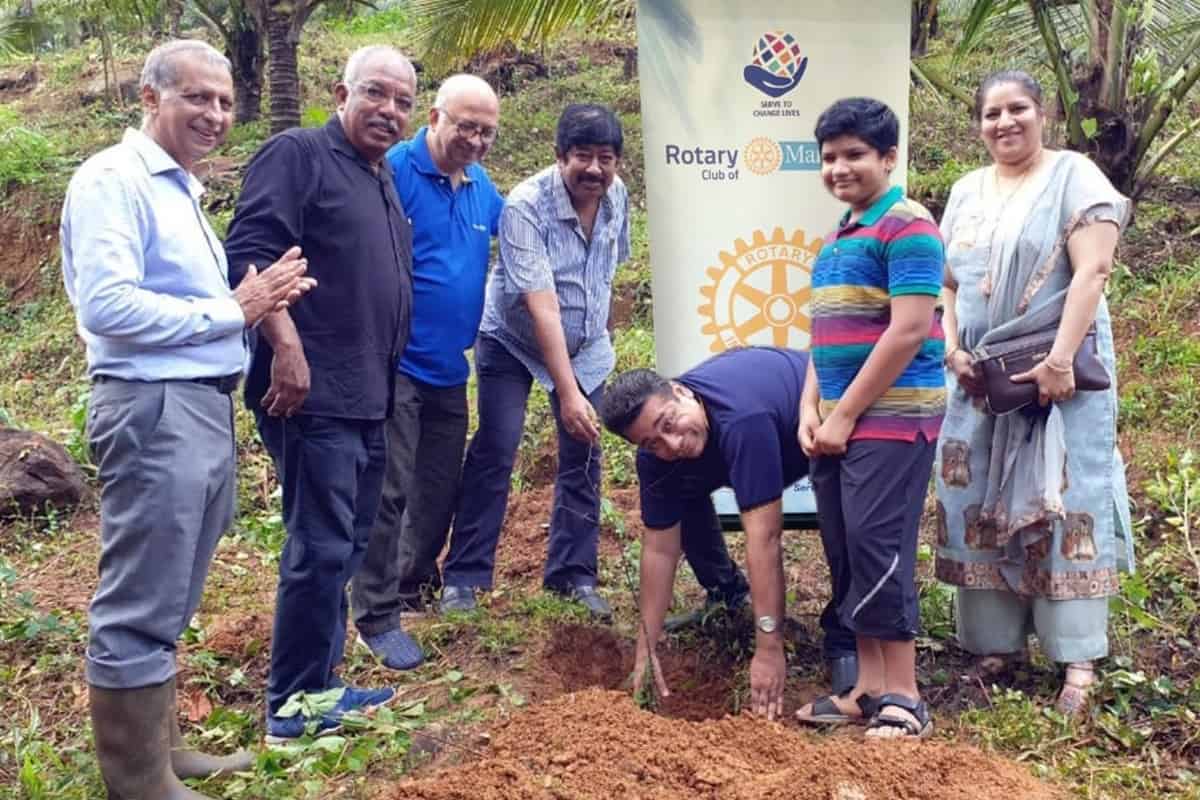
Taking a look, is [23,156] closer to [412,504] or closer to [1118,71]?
[412,504]

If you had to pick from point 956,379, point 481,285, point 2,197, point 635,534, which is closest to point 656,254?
point 481,285

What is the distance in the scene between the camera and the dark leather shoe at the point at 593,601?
425 cm

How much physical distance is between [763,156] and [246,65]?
901 cm

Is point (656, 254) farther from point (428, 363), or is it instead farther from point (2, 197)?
point (2, 197)

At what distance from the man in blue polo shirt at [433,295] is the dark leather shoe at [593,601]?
641mm

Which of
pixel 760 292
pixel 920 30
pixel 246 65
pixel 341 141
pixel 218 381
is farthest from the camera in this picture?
pixel 246 65

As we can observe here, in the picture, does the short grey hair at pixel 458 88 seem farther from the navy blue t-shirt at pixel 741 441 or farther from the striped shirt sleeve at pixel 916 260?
the striped shirt sleeve at pixel 916 260

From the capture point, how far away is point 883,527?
3.20 m

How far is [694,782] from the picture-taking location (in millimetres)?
2744

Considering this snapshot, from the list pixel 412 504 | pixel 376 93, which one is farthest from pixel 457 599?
pixel 376 93

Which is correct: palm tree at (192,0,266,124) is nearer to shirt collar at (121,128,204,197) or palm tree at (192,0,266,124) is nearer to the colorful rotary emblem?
the colorful rotary emblem

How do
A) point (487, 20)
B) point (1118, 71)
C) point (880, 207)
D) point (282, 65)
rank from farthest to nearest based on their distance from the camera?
1. point (282, 65)
2. point (1118, 71)
3. point (487, 20)
4. point (880, 207)

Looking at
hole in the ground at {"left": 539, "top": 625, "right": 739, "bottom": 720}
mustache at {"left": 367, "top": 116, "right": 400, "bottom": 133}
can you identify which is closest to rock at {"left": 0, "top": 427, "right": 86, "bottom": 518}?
hole in the ground at {"left": 539, "top": 625, "right": 739, "bottom": 720}

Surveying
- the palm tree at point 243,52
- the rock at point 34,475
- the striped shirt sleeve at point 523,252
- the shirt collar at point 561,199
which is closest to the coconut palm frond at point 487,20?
the shirt collar at point 561,199
